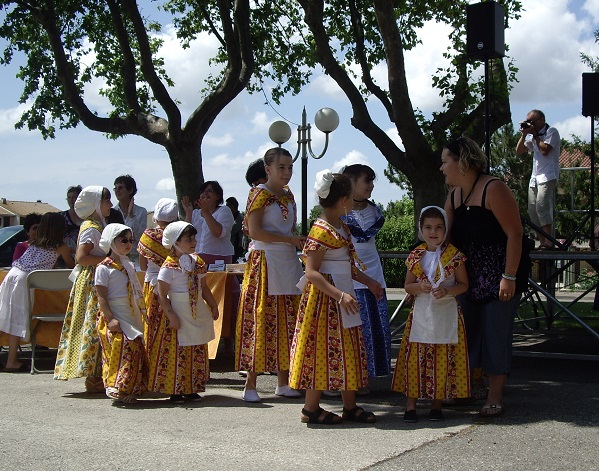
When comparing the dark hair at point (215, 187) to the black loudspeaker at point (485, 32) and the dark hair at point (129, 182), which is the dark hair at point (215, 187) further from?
the black loudspeaker at point (485, 32)

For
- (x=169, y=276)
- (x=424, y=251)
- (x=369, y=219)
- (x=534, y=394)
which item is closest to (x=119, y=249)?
(x=169, y=276)

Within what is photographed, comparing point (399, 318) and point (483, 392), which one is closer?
point (483, 392)

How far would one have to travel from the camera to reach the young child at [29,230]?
9.49 meters

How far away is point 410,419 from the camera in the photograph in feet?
19.4

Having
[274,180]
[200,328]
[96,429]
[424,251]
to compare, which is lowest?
[96,429]

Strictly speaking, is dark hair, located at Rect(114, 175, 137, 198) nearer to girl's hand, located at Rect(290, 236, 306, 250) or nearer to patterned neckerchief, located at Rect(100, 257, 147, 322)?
patterned neckerchief, located at Rect(100, 257, 147, 322)

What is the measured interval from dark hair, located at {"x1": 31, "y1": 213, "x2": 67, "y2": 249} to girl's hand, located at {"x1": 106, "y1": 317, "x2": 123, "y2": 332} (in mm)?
2282

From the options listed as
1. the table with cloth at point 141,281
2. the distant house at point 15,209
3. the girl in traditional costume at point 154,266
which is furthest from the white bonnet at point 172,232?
the distant house at point 15,209

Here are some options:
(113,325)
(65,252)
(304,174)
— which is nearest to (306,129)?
(304,174)

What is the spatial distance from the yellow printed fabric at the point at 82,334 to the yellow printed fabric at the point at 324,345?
88.8 inches

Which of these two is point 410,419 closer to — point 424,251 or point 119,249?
point 424,251

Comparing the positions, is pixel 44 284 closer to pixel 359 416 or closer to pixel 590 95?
pixel 359 416

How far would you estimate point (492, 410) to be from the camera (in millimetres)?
5930

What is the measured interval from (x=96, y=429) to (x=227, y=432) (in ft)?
2.91
